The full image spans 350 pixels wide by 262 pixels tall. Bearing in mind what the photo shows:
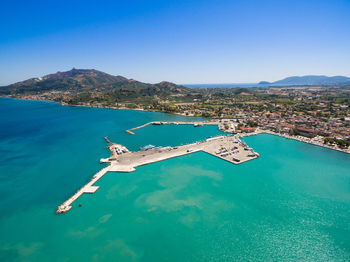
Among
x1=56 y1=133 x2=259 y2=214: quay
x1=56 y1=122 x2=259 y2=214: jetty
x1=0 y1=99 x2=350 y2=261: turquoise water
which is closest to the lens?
x1=0 y1=99 x2=350 y2=261: turquoise water

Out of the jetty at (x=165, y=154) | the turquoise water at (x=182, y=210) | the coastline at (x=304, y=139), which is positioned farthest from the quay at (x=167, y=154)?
the coastline at (x=304, y=139)

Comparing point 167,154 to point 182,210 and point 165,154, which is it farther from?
point 182,210

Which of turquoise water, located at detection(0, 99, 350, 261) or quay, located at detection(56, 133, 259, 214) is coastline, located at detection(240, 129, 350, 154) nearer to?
turquoise water, located at detection(0, 99, 350, 261)

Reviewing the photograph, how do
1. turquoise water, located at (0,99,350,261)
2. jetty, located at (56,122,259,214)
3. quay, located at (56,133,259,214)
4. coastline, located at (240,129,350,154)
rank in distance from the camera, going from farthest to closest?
coastline, located at (240,129,350,154)
quay, located at (56,133,259,214)
jetty, located at (56,122,259,214)
turquoise water, located at (0,99,350,261)

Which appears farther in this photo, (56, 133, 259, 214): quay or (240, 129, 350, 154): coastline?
(240, 129, 350, 154): coastline

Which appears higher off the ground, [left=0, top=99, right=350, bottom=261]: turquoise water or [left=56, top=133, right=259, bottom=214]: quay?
[left=56, top=133, right=259, bottom=214]: quay

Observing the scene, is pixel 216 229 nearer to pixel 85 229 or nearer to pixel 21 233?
pixel 85 229

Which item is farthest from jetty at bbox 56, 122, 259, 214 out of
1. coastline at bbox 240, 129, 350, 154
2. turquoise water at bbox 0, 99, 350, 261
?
coastline at bbox 240, 129, 350, 154
